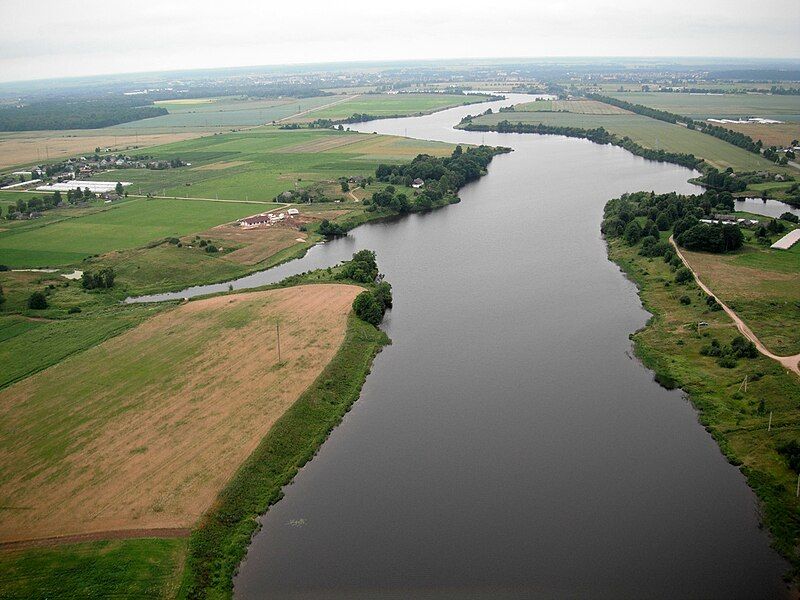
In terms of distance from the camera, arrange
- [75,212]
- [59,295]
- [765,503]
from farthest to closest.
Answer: [75,212], [59,295], [765,503]

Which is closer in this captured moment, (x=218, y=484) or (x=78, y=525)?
(x=78, y=525)

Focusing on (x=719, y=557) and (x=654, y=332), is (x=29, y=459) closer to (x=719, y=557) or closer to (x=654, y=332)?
(x=719, y=557)

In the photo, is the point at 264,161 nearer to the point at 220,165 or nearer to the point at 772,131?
Answer: the point at 220,165

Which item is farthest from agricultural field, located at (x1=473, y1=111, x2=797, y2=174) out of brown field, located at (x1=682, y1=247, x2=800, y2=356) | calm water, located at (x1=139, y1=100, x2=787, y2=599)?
calm water, located at (x1=139, y1=100, x2=787, y2=599)

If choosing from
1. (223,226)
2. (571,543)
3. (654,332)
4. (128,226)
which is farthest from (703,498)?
(128,226)

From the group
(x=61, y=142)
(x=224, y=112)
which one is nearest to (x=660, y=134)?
(x=61, y=142)

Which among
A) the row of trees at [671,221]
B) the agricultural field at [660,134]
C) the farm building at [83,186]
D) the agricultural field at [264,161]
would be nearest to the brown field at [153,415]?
the row of trees at [671,221]

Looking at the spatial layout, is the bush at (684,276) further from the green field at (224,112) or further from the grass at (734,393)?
the green field at (224,112)
